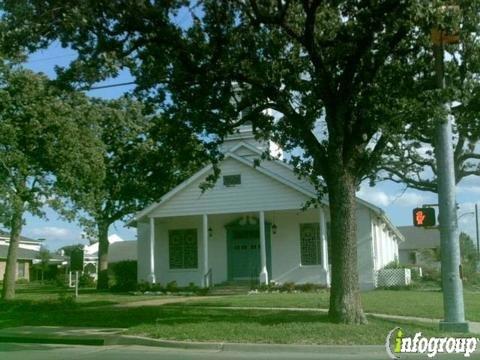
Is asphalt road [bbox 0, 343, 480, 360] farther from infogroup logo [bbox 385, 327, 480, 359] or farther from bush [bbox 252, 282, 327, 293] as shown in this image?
bush [bbox 252, 282, 327, 293]

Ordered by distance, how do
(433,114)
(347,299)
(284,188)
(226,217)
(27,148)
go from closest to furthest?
(433,114) < (347,299) < (27,148) < (284,188) < (226,217)

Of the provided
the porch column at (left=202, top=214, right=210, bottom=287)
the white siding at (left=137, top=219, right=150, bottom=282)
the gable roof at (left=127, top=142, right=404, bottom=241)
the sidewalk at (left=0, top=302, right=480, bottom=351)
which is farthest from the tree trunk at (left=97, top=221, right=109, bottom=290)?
the sidewalk at (left=0, top=302, right=480, bottom=351)

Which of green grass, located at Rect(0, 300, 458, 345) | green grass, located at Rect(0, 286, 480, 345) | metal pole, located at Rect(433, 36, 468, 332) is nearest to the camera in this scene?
green grass, located at Rect(0, 300, 458, 345)

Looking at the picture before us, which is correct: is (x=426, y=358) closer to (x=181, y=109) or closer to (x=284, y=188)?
(x=181, y=109)

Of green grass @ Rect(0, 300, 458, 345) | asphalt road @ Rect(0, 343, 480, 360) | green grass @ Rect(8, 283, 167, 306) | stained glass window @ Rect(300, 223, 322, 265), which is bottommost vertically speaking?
asphalt road @ Rect(0, 343, 480, 360)

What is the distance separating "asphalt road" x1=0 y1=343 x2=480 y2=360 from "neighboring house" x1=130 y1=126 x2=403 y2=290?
16.9 m

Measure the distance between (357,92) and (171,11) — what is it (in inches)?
176

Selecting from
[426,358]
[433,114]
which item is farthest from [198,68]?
[426,358]

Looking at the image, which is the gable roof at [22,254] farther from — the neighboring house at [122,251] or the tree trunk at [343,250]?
the tree trunk at [343,250]

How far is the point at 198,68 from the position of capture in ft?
47.8

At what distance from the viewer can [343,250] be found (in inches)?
571

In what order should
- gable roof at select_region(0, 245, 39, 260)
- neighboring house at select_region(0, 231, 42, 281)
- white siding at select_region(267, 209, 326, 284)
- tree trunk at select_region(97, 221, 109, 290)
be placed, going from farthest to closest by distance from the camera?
neighboring house at select_region(0, 231, 42, 281) < gable roof at select_region(0, 245, 39, 260) < tree trunk at select_region(97, 221, 109, 290) < white siding at select_region(267, 209, 326, 284)

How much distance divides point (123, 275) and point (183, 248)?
5.87m

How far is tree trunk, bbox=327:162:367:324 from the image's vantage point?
14.2 meters
